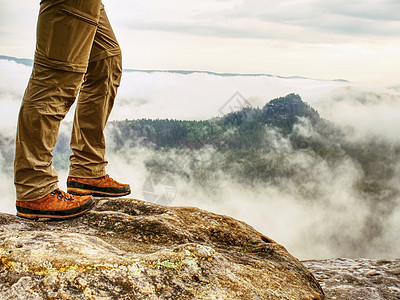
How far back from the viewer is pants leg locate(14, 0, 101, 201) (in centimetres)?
368

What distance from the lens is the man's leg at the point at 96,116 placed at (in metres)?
4.55

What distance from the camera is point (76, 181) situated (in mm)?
4902

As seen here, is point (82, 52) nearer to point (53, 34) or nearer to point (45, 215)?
point (53, 34)

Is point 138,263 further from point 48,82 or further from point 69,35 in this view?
point 69,35

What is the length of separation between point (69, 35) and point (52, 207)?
1582mm

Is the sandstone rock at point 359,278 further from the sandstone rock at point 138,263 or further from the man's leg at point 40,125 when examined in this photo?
the man's leg at point 40,125

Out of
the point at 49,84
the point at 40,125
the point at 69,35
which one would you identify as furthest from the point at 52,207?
the point at 69,35

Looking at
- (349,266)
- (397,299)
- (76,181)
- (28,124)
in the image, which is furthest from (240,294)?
(349,266)

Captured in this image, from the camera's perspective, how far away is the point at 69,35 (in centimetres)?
372

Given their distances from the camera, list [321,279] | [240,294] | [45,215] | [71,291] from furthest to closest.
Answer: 1. [321,279]
2. [45,215]
3. [240,294]
4. [71,291]

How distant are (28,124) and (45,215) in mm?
874

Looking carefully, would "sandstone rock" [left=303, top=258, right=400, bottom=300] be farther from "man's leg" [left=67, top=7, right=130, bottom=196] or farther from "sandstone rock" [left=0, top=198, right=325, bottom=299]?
"man's leg" [left=67, top=7, right=130, bottom=196]

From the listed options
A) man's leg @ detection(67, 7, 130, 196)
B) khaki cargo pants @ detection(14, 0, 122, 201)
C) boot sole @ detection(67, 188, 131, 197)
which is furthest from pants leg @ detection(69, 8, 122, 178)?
khaki cargo pants @ detection(14, 0, 122, 201)

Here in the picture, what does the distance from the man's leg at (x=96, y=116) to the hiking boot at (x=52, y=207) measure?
0.72m
